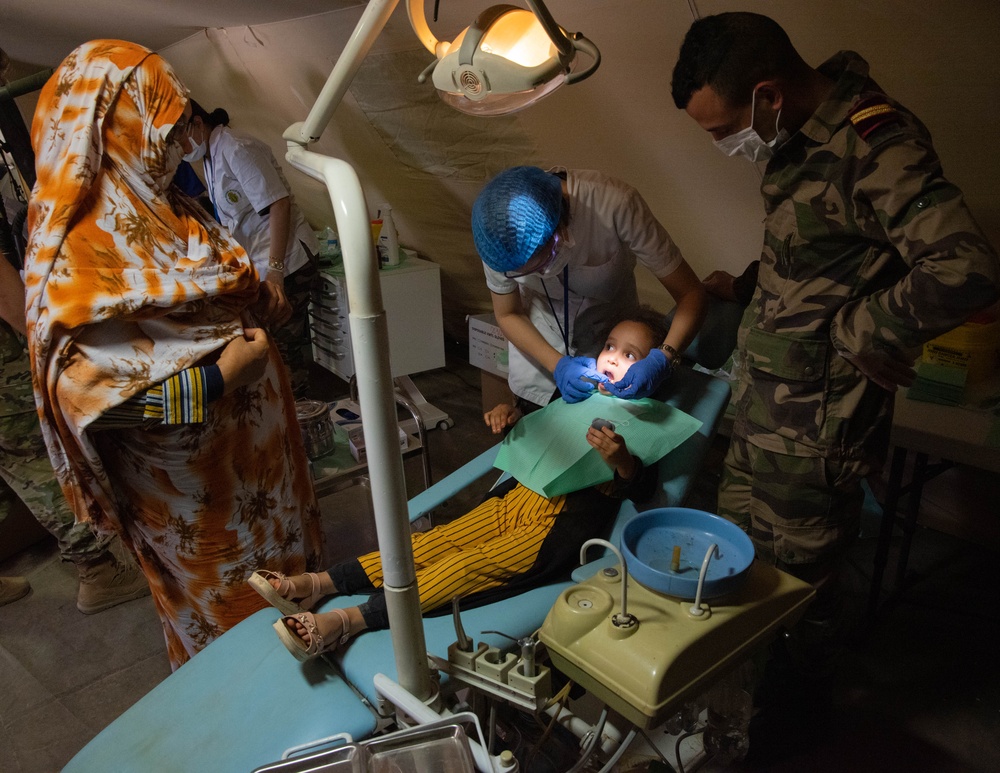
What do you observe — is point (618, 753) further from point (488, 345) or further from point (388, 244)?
→ point (388, 244)

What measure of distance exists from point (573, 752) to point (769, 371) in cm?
87

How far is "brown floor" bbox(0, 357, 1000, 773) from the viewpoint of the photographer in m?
1.70

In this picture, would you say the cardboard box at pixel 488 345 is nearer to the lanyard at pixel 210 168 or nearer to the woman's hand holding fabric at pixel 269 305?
the lanyard at pixel 210 168

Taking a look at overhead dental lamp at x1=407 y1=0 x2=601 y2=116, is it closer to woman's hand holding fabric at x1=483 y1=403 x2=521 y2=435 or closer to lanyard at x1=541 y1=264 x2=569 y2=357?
lanyard at x1=541 y1=264 x2=569 y2=357

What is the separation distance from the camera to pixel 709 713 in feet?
4.12

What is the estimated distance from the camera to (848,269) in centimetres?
133

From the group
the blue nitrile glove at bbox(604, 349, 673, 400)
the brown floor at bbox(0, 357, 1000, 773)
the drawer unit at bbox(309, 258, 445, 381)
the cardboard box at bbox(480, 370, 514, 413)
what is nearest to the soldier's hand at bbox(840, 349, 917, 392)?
the blue nitrile glove at bbox(604, 349, 673, 400)

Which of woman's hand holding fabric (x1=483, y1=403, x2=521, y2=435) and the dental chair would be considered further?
woman's hand holding fabric (x1=483, y1=403, x2=521, y2=435)

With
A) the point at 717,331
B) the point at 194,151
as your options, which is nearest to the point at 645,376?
the point at 717,331

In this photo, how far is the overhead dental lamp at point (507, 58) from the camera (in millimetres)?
899

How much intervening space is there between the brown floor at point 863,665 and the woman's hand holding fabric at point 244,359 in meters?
1.04

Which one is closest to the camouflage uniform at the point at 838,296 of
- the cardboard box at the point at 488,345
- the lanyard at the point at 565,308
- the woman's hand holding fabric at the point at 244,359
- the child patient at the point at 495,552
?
the child patient at the point at 495,552

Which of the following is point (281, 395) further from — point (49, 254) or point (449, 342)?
point (449, 342)

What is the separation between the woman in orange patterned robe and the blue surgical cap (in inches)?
21.1
